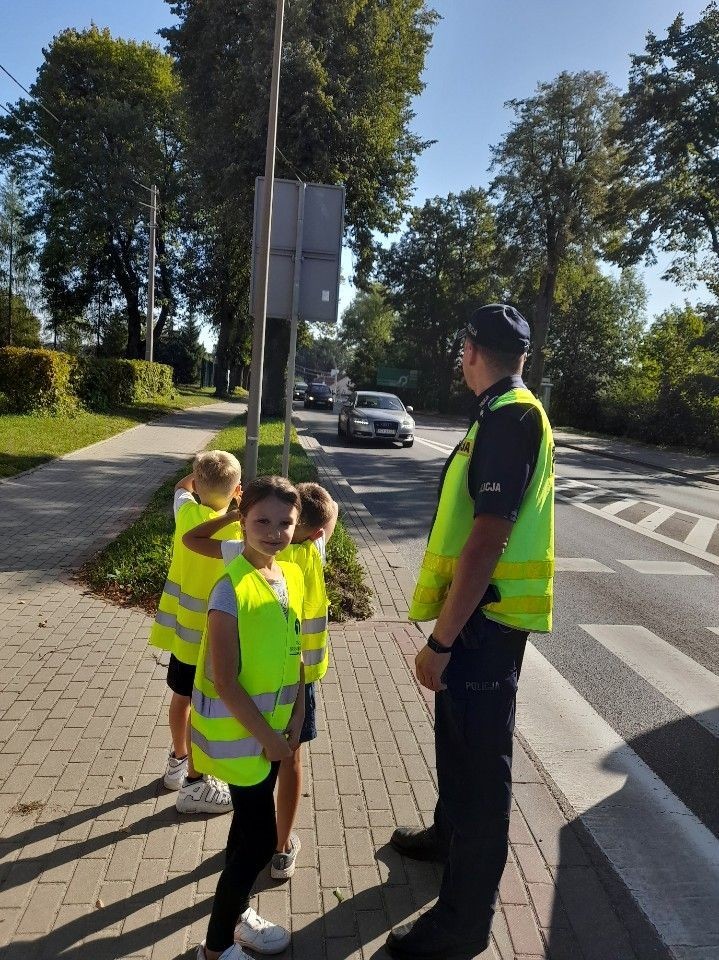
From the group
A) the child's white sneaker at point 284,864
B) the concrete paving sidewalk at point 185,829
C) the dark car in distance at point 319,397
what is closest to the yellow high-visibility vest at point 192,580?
the concrete paving sidewalk at point 185,829

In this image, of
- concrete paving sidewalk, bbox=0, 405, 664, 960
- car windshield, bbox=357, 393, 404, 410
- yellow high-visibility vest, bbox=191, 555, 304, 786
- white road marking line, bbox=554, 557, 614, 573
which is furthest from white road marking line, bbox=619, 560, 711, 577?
car windshield, bbox=357, 393, 404, 410

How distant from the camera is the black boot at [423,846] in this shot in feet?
9.30

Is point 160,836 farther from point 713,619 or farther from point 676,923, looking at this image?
point 713,619

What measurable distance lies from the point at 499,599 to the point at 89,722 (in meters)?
2.49

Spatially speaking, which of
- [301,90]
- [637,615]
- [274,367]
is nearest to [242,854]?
[637,615]

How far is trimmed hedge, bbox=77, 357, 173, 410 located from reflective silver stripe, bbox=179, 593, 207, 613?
63.3 feet

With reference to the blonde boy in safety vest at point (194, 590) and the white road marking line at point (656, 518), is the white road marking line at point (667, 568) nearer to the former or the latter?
the white road marking line at point (656, 518)

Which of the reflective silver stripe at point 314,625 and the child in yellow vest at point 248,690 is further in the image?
the reflective silver stripe at point 314,625

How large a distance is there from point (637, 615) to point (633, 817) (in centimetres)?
340

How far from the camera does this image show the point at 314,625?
291 cm

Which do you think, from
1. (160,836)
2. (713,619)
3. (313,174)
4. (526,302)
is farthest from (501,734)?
(526,302)

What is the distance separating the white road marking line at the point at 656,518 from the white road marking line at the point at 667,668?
536cm

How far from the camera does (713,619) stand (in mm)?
6480

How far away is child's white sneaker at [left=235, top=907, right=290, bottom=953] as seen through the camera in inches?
91.3
